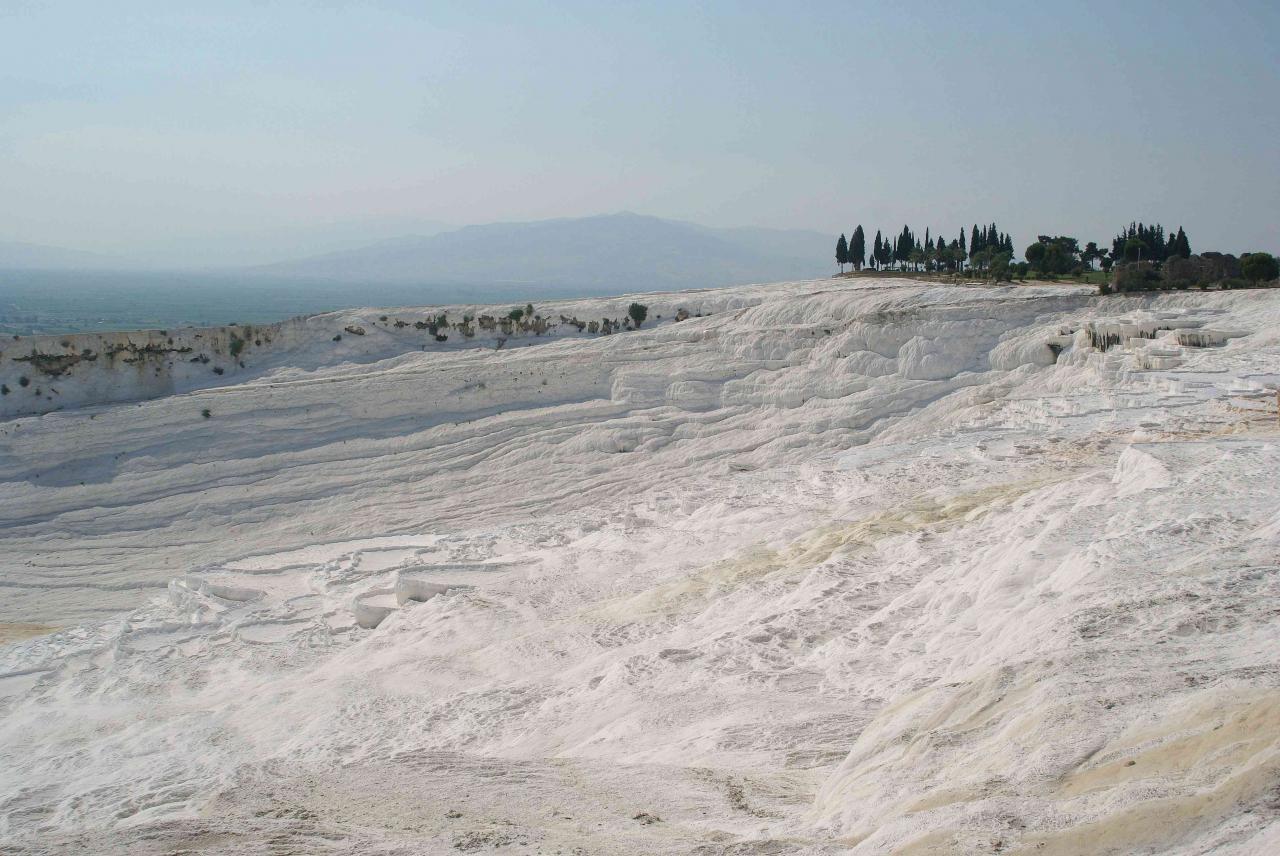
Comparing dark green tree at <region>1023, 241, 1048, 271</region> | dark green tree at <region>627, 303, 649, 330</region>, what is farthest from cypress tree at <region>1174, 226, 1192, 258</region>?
dark green tree at <region>627, 303, 649, 330</region>

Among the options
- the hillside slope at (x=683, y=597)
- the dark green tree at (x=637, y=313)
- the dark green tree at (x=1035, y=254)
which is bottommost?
the hillside slope at (x=683, y=597)

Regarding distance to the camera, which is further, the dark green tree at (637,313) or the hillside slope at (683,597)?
the dark green tree at (637,313)

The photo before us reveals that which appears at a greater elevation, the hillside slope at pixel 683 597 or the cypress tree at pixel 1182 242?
the cypress tree at pixel 1182 242

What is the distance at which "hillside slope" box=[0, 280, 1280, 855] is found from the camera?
6.25m

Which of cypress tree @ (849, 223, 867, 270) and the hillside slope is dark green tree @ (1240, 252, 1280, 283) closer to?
the hillside slope

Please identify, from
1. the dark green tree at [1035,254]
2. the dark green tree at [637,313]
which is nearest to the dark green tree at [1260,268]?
the dark green tree at [1035,254]

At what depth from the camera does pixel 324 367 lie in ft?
99.1

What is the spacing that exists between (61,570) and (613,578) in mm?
13175

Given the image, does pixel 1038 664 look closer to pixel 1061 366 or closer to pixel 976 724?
pixel 976 724

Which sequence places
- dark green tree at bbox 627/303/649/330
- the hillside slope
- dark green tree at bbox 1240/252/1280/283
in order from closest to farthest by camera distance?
the hillside slope, dark green tree at bbox 1240/252/1280/283, dark green tree at bbox 627/303/649/330

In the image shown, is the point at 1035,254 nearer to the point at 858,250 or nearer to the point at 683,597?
the point at 858,250

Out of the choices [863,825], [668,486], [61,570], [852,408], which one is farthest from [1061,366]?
[61,570]

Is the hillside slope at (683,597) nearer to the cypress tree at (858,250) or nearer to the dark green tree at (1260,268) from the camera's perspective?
A: the dark green tree at (1260,268)

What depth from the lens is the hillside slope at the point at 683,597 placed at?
6.25m
